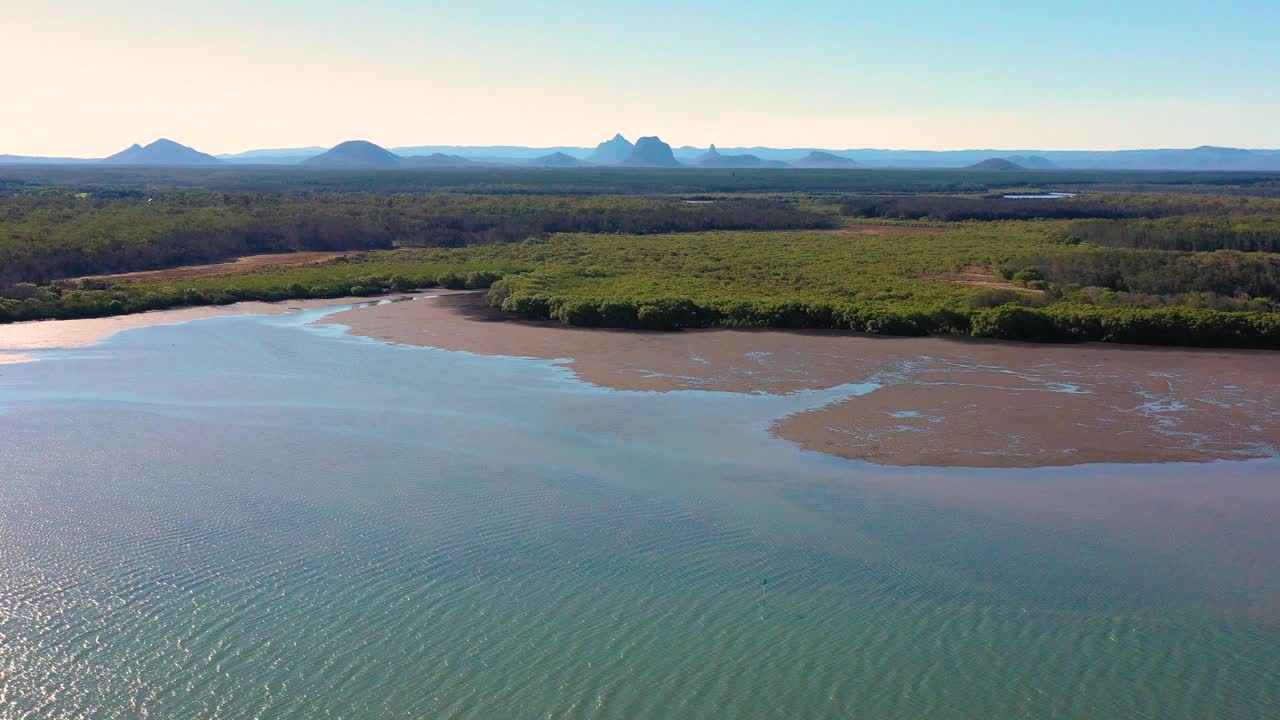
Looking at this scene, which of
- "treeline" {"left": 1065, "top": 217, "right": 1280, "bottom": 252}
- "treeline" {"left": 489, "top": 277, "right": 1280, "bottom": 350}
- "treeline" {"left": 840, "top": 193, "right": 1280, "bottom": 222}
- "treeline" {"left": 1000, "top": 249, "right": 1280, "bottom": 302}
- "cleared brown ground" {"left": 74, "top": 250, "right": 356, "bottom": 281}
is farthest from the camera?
"treeline" {"left": 840, "top": 193, "right": 1280, "bottom": 222}

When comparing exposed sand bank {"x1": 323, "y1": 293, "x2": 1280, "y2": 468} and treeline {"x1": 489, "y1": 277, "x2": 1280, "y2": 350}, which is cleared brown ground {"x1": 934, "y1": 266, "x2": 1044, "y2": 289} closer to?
treeline {"x1": 489, "y1": 277, "x2": 1280, "y2": 350}

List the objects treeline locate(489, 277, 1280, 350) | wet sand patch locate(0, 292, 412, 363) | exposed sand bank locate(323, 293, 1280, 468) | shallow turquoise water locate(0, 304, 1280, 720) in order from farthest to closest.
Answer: wet sand patch locate(0, 292, 412, 363) < treeline locate(489, 277, 1280, 350) < exposed sand bank locate(323, 293, 1280, 468) < shallow turquoise water locate(0, 304, 1280, 720)

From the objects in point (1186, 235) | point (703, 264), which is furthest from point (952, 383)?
point (1186, 235)

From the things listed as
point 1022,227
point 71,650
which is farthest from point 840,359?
point 1022,227

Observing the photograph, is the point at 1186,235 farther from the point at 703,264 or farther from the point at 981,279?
the point at 703,264

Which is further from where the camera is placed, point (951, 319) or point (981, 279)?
point (981, 279)

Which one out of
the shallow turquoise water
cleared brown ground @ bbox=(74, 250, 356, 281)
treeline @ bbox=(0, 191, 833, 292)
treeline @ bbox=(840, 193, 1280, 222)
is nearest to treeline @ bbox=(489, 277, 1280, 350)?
the shallow turquoise water

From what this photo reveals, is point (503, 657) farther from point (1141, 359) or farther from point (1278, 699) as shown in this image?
point (1141, 359)
